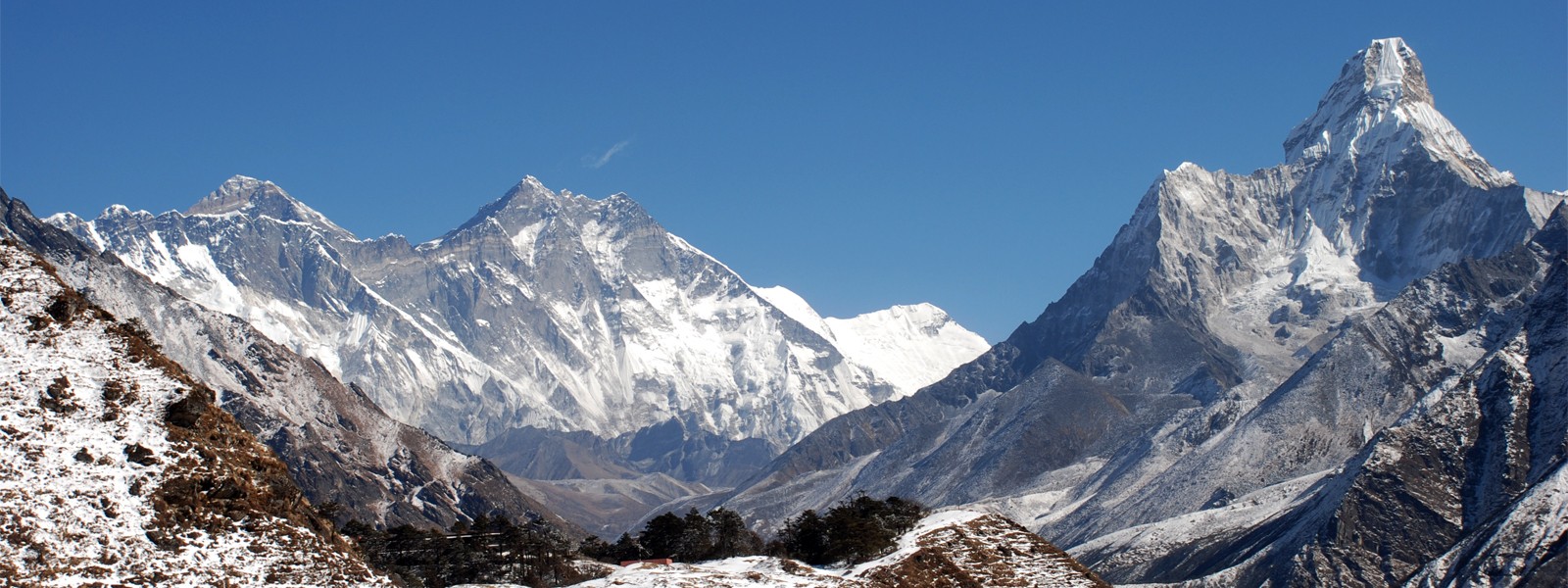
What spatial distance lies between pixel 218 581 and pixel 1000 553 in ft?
136

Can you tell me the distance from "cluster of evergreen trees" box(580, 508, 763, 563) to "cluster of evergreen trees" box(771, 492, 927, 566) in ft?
18.9

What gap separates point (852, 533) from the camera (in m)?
84.8

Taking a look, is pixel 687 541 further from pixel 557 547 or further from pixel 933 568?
pixel 933 568

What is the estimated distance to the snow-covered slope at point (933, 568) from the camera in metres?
72.5

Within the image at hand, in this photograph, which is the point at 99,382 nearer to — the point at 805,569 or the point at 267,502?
the point at 267,502

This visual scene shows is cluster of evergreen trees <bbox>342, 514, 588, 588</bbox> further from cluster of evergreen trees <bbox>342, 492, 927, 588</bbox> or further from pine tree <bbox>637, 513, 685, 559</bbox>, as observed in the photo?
pine tree <bbox>637, 513, 685, 559</bbox>

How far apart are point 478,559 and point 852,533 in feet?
74.1

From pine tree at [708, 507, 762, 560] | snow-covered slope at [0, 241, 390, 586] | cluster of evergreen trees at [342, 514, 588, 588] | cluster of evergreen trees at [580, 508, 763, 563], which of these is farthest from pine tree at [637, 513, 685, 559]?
snow-covered slope at [0, 241, 390, 586]

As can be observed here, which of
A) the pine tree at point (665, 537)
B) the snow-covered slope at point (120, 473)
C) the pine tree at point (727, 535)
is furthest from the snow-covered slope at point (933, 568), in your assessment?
the pine tree at point (665, 537)

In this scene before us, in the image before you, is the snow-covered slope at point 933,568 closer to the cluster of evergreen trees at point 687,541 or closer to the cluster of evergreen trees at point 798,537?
the cluster of evergreen trees at point 798,537

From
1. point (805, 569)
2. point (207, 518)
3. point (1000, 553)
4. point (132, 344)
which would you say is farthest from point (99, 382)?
point (1000, 553)

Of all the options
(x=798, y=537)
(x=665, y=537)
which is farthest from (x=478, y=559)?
(x=665, y=537)

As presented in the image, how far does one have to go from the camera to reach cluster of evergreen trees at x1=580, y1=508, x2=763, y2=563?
113188 millimetres

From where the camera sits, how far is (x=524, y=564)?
9562cm
